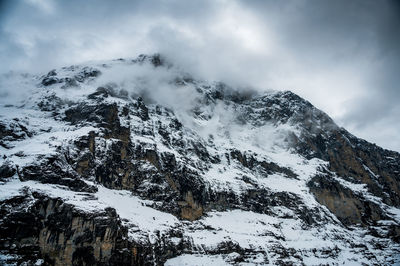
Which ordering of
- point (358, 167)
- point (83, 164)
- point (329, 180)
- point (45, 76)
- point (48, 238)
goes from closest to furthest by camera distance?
point (48, 238) < point (83, 164) < point (45, 76) < point (329, 180) < point (358, 167)

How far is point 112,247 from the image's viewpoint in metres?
72.1

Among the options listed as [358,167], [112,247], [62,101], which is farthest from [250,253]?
[358,167]

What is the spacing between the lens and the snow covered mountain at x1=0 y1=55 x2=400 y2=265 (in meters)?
70.0

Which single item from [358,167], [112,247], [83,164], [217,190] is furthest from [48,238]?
[358,167]

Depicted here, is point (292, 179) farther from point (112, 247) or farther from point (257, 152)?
point (112, 247)

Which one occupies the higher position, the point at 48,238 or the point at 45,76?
the point at 45,76

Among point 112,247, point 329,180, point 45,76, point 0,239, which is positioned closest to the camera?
point 0,239

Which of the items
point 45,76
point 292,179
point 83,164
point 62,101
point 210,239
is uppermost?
point 45,76

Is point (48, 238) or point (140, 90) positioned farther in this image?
point (140, 90)

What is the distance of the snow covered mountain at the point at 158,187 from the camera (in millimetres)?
70000

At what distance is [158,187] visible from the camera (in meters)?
110

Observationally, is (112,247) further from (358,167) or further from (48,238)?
(358,167)

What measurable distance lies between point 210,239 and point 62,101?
8311 cm

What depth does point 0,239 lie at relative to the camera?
5972cm
